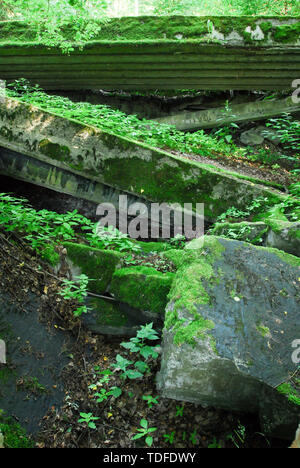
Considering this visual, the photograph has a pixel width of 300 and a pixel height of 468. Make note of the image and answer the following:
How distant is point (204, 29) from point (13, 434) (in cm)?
743

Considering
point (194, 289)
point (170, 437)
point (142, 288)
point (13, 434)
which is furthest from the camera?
point (142, 288)

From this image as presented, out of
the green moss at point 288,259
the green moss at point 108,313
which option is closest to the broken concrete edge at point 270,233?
the green moss at point 288,259

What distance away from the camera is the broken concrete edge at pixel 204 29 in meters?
6.53

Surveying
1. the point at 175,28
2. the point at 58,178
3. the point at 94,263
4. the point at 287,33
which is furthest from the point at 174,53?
the point at 94,263

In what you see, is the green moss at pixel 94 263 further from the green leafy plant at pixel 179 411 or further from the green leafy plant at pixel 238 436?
the green leafy plant at pixel 238 436

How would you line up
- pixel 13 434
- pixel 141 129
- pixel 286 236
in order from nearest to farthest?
pixel 13 434
pixel 286 236
pixel 141 129

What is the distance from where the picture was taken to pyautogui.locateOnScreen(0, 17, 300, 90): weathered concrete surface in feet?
21.6

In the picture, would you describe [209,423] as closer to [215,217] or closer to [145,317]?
[145,317]

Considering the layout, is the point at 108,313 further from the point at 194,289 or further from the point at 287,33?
the point at 287,33

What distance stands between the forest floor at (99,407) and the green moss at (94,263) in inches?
12.5

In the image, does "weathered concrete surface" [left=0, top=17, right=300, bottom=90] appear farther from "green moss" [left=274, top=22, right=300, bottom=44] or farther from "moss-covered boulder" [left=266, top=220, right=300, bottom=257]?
"moss-covered boulder" [left=266, top=220, right=300, bottom=257]

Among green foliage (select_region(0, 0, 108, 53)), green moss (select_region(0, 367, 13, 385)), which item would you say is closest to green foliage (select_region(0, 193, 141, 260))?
green moss (select_region(0, 367, 13, 385))

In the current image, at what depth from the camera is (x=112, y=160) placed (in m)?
4.24

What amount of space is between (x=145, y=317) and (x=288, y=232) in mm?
1658
